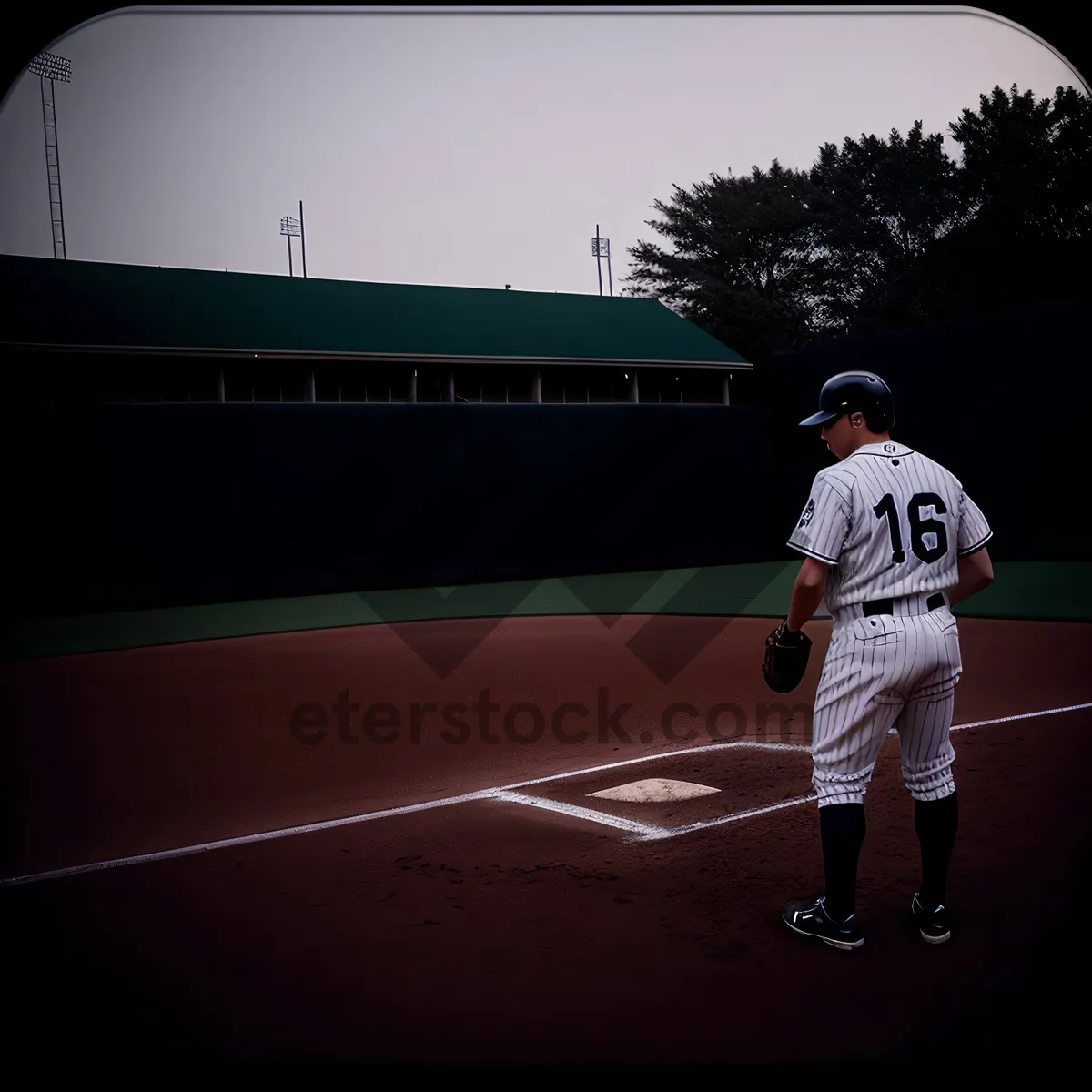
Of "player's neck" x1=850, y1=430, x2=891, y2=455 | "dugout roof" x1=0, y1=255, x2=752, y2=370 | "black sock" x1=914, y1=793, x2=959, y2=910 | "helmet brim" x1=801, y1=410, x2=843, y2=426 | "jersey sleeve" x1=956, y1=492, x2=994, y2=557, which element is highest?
"dugout roof" x1=0, y1=255, x2=752, y2=370

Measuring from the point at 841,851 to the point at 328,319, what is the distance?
821 inches

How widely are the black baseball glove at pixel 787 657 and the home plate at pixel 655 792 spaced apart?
1.85 metres

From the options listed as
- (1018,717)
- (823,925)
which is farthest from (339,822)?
(1018,717)

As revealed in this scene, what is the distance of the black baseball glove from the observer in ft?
11.9

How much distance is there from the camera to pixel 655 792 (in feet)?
17.9

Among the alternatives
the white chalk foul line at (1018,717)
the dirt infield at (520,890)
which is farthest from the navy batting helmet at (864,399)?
the white chalk foul line at (1018,717)

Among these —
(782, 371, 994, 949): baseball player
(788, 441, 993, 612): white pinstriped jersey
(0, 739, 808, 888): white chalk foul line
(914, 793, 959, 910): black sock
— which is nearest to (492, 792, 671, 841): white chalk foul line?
(0, 739, 808, 888): white chalk foul line

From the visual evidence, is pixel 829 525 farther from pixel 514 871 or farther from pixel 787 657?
pixel 514 871

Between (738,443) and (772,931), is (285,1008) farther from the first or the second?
(738,443)

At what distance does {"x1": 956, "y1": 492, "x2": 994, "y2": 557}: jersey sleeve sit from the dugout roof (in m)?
15.8

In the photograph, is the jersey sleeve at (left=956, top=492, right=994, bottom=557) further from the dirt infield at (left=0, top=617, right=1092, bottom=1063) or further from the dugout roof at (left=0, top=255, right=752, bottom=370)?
the dugout roof at (left=0, top=255, right=752, bottom=370)

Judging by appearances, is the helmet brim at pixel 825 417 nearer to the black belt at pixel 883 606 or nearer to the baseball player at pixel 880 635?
the baseball player at pixel 880 635

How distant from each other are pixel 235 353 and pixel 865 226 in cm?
2512

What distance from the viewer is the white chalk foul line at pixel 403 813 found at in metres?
4.54
